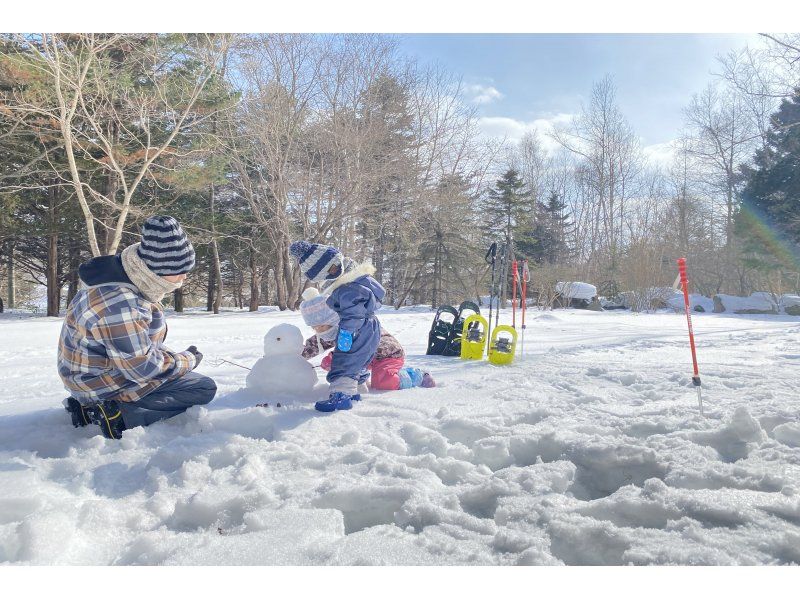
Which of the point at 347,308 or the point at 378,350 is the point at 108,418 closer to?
the point at 347,308

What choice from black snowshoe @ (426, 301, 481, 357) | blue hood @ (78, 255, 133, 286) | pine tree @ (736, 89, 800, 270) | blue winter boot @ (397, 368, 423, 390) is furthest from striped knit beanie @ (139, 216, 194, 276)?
pine tree @ (736, 89, 800, 270)

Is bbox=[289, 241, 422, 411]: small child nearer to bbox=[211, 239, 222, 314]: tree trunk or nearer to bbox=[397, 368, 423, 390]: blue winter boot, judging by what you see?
bbox=[397, 368, 423, 390]: blue winter boot

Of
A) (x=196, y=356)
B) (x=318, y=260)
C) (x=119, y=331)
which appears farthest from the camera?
(x=318, y=260)

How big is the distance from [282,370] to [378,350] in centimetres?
81

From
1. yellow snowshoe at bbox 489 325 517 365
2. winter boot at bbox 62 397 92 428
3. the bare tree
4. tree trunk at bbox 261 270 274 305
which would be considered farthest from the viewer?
tree trunk at bbox 261 270 274 305

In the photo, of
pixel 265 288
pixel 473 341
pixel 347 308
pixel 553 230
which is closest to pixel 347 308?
pixel 347 308

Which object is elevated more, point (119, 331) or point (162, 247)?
point (162, 247)

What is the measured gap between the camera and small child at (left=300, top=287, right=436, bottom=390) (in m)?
3.55

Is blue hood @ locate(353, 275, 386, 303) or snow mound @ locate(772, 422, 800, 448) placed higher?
blue hood @ locate(353, 275, 386, 303)

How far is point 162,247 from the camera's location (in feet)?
8.19

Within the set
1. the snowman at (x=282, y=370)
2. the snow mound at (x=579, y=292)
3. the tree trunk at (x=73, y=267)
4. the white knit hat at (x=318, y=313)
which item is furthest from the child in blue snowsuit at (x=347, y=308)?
the snow mound at (x=579, y=292)

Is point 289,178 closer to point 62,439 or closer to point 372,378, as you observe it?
point 372,378
